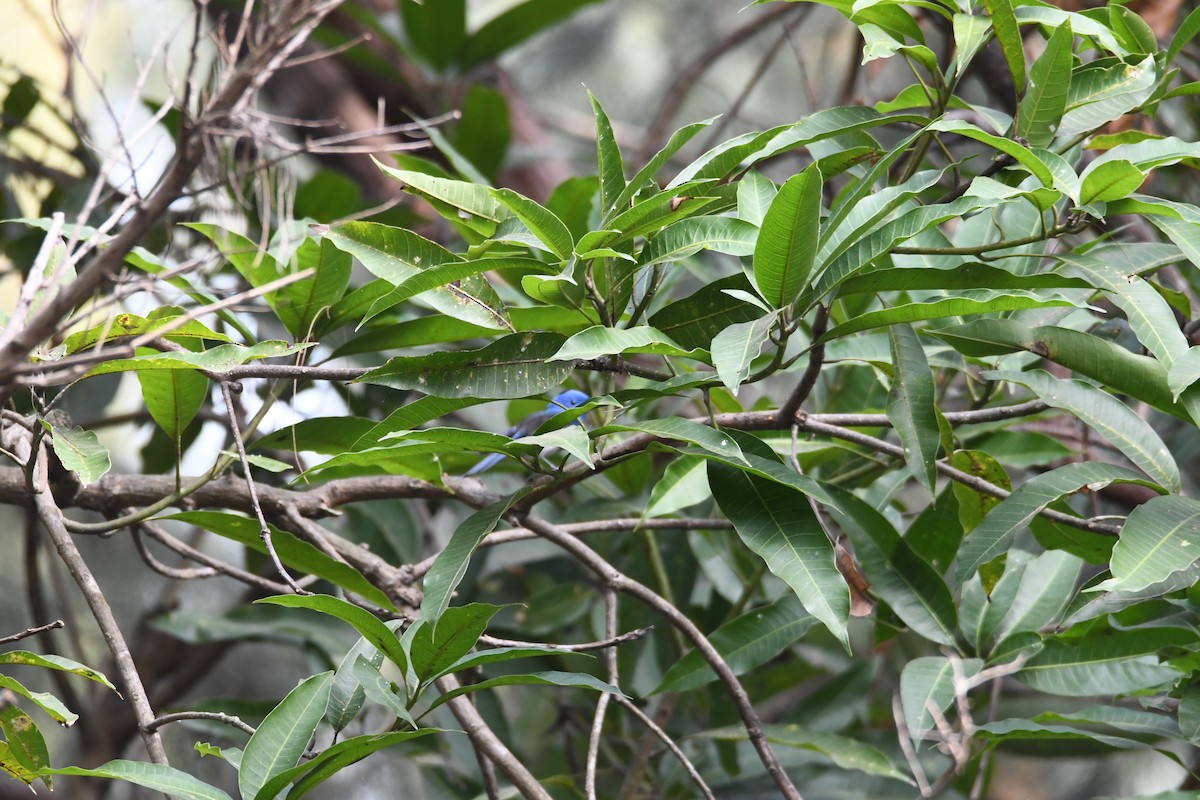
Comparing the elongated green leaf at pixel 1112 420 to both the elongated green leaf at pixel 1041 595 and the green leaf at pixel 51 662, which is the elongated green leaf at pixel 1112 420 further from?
the green leaf at pixel 51 662

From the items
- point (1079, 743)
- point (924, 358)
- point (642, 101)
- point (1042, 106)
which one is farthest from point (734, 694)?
point (642, 101)

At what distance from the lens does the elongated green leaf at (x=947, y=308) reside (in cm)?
81

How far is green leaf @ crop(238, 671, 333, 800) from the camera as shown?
0.84m

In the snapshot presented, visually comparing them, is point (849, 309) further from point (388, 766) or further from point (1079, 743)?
point (388, 766)

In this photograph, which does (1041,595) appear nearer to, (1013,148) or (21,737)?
(1013,148)

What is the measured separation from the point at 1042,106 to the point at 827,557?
451mm

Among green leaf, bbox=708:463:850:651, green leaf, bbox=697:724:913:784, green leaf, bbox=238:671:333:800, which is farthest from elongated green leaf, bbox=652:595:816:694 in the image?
green leaf, bbox=238:671:333:800

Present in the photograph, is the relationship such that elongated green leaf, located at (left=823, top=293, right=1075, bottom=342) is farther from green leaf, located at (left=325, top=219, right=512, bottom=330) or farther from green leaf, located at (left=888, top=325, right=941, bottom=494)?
green leaf, located at (left=325, top=219, right=512, bottom=330)

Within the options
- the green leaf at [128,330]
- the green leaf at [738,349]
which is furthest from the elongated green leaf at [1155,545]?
the green leaf at [128,330]

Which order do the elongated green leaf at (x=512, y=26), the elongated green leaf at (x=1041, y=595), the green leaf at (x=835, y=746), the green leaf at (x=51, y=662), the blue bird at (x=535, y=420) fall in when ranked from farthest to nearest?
the elongated green leaf at (x=512, y=26), the blue bird at (x=535, y=420), the green leaf at (x=835, y=746), the elongated green leaf at (x=1041, y=595), the green leaf at (x=51, y=662)

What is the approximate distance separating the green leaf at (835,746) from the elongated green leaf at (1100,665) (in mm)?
264

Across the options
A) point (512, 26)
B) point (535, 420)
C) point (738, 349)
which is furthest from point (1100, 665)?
point (512, 26)

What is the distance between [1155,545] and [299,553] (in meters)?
0.79

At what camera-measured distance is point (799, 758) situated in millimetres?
1609
